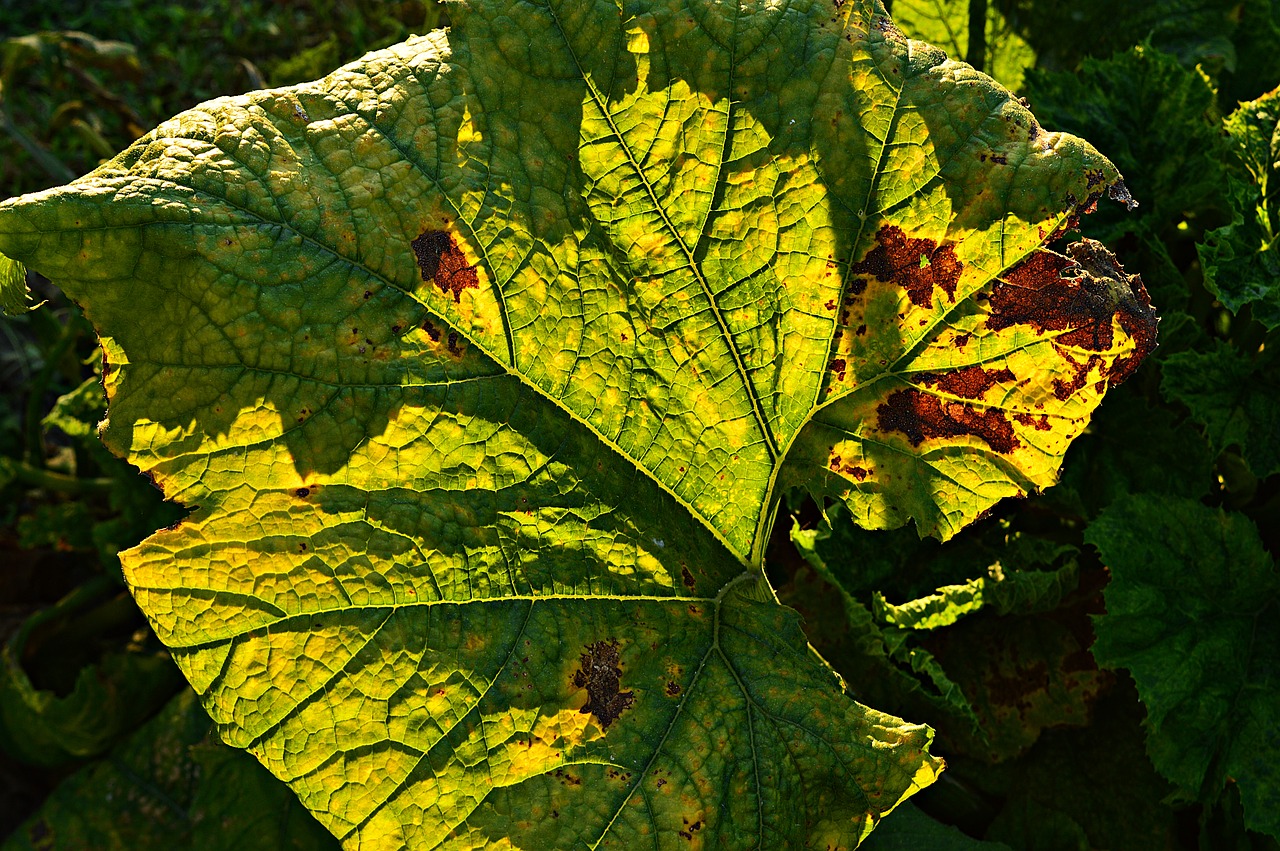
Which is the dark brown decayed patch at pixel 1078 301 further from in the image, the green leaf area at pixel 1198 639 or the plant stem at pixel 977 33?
the plant stem at pixel 977 33

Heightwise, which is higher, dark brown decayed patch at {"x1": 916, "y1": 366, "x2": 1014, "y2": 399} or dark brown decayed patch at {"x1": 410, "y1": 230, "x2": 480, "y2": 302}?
dark brown decayed patch at {"x1": 410, "y1": 230, "x2": 480, "y2": 302}

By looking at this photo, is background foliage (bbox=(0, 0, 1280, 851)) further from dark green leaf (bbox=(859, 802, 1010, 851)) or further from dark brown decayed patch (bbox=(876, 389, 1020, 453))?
dark brown decayed patch (bbox=(876, 389, 1020, 453))

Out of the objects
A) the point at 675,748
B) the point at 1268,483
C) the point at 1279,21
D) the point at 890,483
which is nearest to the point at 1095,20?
the point at 1279,21

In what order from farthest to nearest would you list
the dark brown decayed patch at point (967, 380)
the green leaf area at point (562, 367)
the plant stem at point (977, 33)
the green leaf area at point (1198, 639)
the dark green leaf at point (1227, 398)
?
the plant stem at point (977, 33), the dark green leaf at point (1227, 398), the green leaf area at point (1198, 639), the dark brown decayed patch at point (967, 380), the green leaf area at point (562, 367)

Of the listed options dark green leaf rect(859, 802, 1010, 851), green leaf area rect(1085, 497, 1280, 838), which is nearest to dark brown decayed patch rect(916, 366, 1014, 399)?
green leaf area rect(1085, 497, 1280, 838)

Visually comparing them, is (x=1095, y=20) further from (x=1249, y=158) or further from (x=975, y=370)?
(x=975, y=370)

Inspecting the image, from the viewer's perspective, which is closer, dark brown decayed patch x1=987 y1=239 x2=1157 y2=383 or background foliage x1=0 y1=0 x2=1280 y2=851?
dark brown decayed patch x1=987 y1=239 x2=1157 y2=383

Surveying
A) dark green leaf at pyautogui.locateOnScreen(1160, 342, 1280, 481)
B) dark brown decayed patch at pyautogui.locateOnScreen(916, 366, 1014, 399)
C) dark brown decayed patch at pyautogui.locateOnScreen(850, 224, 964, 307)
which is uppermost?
dark brown decayed patch at pyautogui.locateOnScreen(850, 224, 964, 307)

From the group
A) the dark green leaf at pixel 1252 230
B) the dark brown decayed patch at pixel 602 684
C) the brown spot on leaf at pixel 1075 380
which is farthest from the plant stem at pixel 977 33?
the dark brown decayed patch at pixel 602 684
